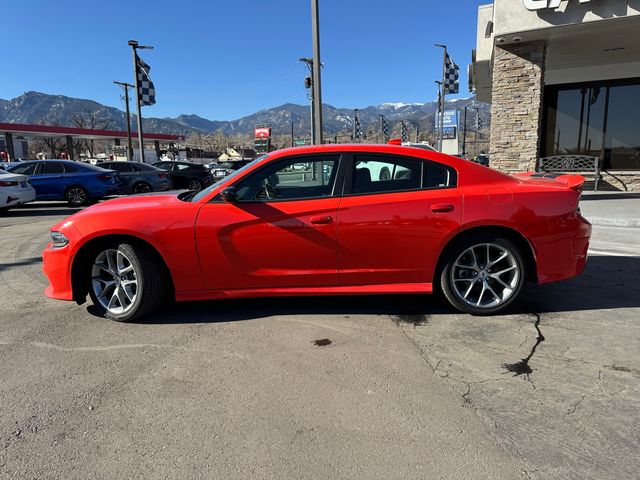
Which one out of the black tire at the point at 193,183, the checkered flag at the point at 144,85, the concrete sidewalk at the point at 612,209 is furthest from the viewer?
the checkered flag at the point at 144,85

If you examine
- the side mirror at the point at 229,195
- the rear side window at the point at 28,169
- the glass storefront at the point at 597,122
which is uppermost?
the glass storefront at the point at 597,122

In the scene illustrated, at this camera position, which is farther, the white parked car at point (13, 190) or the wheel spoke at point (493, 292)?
the white parked car at point (13, 190)

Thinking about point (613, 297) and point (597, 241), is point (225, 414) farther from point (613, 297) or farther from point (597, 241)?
point (597, 241)

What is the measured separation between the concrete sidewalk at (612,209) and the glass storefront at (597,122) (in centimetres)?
256

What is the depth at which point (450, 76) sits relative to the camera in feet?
90.2

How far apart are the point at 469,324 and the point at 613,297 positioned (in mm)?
1776

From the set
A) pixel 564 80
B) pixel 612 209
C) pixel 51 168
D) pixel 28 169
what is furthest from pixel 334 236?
pixel 564 80

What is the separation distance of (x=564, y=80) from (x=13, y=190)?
658 inches

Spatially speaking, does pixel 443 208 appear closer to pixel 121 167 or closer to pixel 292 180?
pixel 292 180

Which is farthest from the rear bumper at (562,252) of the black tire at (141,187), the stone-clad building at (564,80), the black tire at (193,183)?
the black tire at (193,183)

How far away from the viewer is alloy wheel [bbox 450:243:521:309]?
156 inches

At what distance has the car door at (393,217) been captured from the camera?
381cm

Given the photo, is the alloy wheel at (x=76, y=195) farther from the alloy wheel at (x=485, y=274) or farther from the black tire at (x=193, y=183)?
the alloy wheel at (x=485, y=274)

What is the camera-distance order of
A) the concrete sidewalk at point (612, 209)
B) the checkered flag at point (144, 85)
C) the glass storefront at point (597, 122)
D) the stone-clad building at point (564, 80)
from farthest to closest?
the checkered flag at point (144, 85) → the glass storefront at point (597, 122) → the stone-clad building at point (564, 80) → the concrete sidewalk at point (612, 209)
